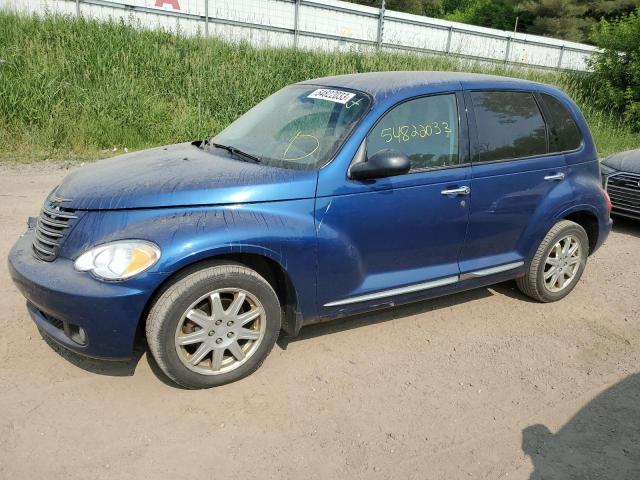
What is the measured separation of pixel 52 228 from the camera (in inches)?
123

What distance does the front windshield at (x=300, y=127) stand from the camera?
3.52 m

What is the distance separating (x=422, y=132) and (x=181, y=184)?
1.68 m

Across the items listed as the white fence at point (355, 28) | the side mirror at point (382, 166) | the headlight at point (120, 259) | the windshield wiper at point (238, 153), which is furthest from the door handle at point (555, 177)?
the white fence at point (355, 28)

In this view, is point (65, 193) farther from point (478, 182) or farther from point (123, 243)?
point (478, 182)

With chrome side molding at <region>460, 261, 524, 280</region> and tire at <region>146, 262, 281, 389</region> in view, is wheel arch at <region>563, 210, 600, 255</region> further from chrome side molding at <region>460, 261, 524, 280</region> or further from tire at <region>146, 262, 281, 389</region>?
tire at <region>146, 262, 281, 389</region>

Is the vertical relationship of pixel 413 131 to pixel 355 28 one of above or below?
below

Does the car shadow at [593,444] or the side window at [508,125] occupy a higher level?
the side window at [508,125]

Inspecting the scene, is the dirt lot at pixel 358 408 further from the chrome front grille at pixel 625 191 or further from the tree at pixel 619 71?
the tree at pixel 619 71

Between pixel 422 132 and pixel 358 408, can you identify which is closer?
pixel 358 408

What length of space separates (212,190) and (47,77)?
861 cm

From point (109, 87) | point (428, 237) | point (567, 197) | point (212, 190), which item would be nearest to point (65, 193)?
point (212, 190)

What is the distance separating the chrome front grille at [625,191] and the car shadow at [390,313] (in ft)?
9.87

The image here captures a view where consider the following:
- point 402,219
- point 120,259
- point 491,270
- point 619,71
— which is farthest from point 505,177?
point 619,71

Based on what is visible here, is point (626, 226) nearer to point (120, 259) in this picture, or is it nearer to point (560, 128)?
point (560, 128)
